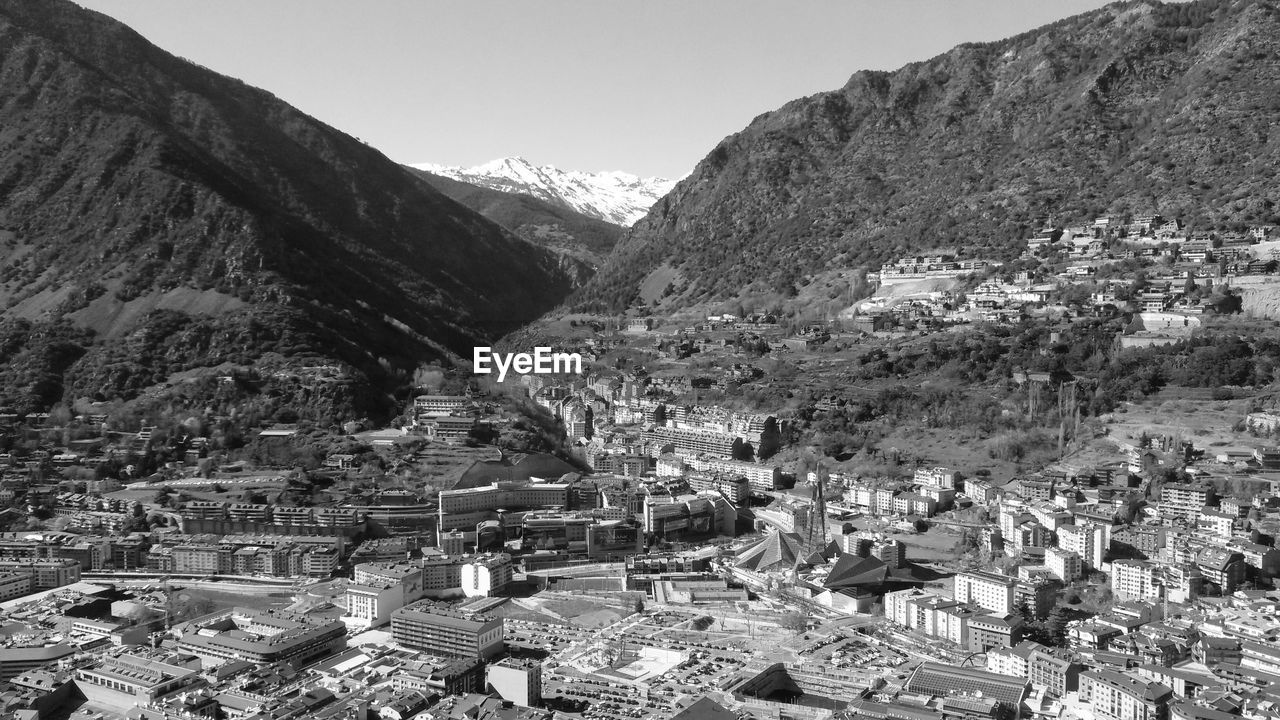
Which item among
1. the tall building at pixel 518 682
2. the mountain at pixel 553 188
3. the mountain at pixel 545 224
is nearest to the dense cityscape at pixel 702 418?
the tall building at pixel 518 682

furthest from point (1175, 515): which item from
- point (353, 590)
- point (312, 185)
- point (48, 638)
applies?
point (312, 185)

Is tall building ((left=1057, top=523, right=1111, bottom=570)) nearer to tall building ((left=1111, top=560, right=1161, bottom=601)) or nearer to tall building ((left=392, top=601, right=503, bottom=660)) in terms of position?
tall building ((left=1111, top=560, right=1161, bottom=601))

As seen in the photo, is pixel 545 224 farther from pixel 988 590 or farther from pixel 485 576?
pixel 988 590

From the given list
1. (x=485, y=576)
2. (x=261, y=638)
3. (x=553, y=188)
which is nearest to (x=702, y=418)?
(x=485, y=576)

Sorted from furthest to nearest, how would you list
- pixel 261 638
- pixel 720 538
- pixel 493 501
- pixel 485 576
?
pixel 493 501 → pixel 720 538 → pixel 485 576 → pixel 261 638

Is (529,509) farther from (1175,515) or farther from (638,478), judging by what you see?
(1175,515)

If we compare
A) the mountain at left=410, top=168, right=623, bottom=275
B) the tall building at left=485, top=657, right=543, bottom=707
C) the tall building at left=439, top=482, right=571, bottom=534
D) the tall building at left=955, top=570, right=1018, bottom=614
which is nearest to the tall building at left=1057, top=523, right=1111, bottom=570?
the tall building at left=955, top=570, right=1018, bottom=614
